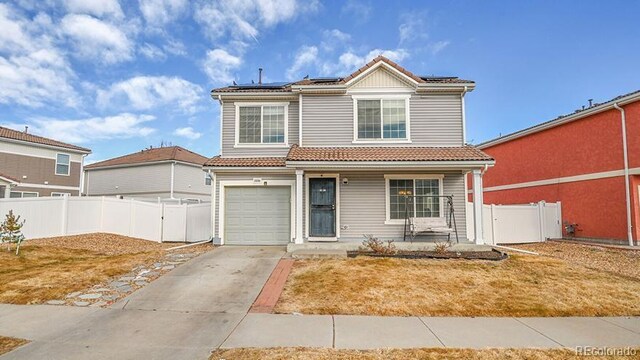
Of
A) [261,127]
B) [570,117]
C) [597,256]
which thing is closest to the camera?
[597,256]

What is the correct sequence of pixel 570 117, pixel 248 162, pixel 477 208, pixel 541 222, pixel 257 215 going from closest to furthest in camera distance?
pixel 477 208 → pixel 248 162 → pixel 257 215 → pixel 541 222 → pixel 570 117

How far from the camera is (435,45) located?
1584 cm

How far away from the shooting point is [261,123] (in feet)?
41.5

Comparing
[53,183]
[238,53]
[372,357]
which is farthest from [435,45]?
[53,183]

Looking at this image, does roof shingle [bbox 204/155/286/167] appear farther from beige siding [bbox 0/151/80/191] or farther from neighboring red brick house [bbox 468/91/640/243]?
beige siding [bbox 0/151/80/191]

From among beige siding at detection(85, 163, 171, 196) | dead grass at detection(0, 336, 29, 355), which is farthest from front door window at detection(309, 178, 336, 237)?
beige siding at detection(85, 163, 171, 196)

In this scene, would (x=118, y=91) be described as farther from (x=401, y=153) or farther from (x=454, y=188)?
(x=454, y=188)

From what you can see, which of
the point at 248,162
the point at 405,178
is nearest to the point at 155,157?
the point at 248,162

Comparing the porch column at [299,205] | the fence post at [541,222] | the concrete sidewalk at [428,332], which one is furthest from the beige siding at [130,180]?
the fence post at [541,222]

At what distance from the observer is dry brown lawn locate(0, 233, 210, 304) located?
6603 millimetres

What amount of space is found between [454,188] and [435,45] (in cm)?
819

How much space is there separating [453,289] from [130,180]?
26918 mm

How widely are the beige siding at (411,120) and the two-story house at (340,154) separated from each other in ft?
0.13

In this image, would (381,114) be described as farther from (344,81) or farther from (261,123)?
(261,123)
